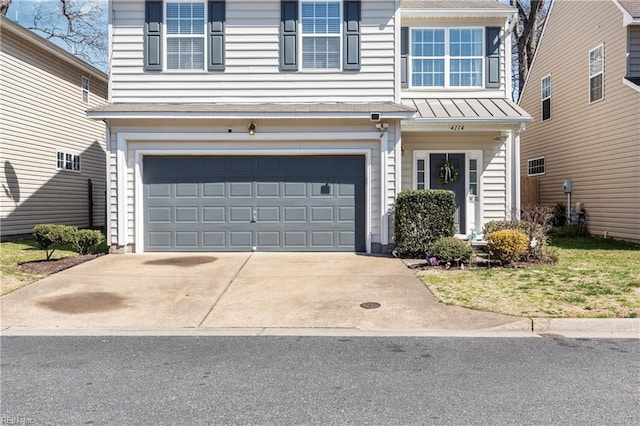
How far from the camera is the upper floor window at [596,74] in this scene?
568 inches

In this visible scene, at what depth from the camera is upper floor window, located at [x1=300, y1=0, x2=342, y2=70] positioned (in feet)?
38.5

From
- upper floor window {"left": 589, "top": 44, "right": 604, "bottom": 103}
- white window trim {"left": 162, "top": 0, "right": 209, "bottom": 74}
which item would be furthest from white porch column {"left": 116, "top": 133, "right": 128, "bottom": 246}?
upper floor window {"left": 589, "top": 44, "right": 604, "bottom": 103}

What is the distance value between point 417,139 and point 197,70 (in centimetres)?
602

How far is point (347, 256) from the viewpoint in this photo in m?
11.1

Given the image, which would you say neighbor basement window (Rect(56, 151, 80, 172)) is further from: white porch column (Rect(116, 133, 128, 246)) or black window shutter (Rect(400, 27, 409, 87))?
black window shutter (Rect(400, 27, 409, 87))

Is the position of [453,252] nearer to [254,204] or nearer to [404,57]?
[254,204]

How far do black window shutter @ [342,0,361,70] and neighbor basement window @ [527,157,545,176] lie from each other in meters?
10.1

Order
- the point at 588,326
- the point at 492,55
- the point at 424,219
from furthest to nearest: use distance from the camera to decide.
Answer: the point at 492,55 → the point at 424,219 → the point at 588,326

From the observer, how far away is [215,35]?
461 inches

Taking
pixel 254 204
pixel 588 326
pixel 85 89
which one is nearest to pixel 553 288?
pixel 588 326

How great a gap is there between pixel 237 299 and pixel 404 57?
9.21m

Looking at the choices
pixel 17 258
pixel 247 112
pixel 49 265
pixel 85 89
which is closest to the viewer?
pixel 49 265

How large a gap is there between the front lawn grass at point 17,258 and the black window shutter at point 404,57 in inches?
377

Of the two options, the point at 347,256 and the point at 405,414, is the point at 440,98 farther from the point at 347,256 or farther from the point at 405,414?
the point at 405,414
